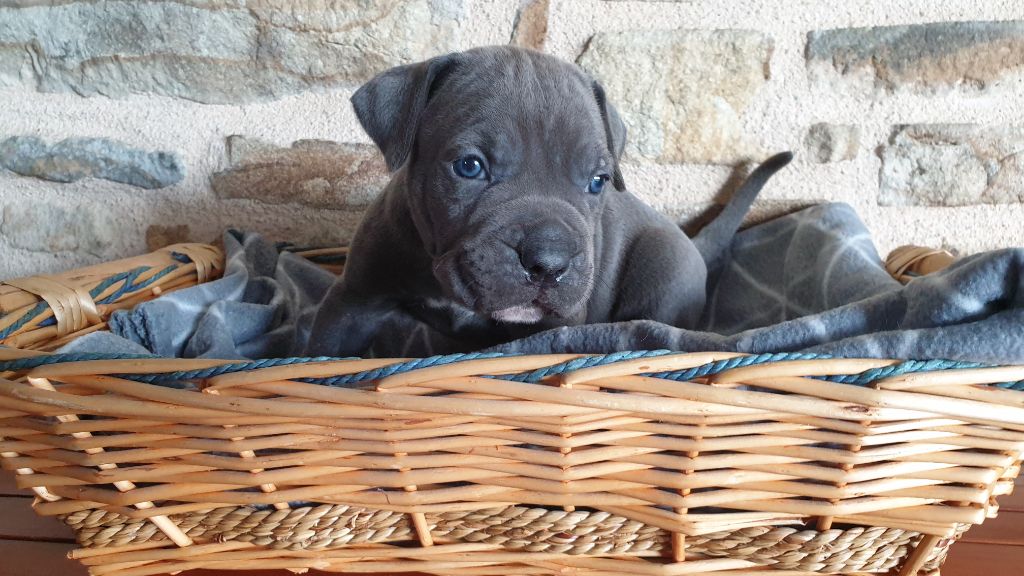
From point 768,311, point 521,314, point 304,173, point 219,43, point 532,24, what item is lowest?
point 768,311

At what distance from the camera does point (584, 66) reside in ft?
7.80

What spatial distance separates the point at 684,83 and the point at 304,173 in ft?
4.43

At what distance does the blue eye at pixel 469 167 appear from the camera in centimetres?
151

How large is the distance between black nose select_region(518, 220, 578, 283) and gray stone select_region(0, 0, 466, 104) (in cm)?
124

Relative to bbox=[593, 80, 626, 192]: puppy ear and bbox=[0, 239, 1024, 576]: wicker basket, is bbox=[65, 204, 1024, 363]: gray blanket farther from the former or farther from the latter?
bbox=[593, 80, 626, 192]: puppy ear

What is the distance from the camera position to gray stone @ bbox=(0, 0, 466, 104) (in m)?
2.33

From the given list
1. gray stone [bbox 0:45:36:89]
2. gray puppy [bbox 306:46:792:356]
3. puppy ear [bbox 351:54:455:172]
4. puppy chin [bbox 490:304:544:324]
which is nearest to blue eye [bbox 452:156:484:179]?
gray puppy [bbox 306:46:792:356]

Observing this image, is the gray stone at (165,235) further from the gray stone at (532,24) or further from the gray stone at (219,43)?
the gray stone at (532,24)

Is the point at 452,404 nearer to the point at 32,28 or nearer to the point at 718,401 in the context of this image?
the point at 718,401

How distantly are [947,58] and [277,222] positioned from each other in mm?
2366

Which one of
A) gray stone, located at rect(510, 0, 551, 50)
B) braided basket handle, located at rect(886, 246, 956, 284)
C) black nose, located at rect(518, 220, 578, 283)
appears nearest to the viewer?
black nose, located at rect(518, 220, 578, 283)

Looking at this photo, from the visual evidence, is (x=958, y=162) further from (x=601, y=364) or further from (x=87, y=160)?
(x=87, y=160)

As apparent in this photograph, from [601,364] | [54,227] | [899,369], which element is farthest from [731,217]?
[54,227]

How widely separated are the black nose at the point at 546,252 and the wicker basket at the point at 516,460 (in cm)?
31
